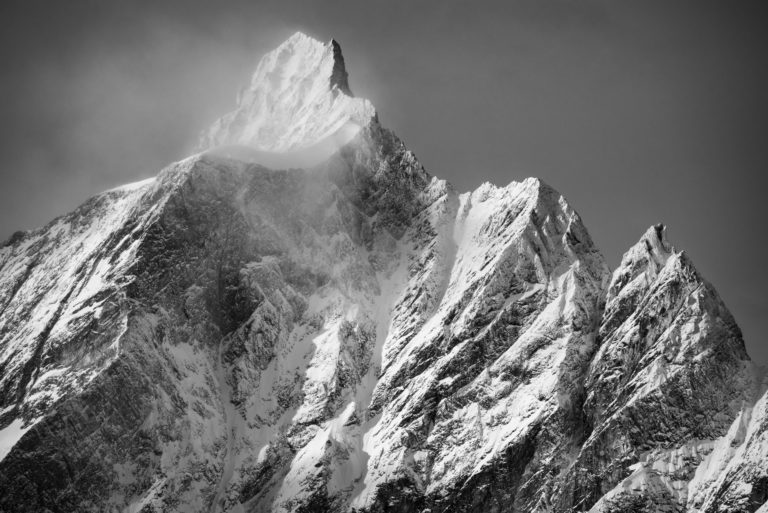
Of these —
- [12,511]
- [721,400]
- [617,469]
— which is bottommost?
[12,511]

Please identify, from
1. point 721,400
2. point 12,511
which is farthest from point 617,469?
point 12,511

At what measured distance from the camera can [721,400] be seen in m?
198

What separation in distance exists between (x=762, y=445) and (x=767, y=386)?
590 inches

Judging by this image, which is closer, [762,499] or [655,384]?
[762,499]

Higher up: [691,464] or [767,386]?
[767,386]

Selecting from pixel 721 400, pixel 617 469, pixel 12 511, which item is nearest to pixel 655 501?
pixel 617 469

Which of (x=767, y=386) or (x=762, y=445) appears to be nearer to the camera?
(x=762, y=445)

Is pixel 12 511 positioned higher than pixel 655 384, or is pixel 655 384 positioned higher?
pixel 655 384

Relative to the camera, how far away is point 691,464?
191125 mm

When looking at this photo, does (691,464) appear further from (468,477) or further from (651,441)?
(468,477)

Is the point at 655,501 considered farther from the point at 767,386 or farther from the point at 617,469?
the point at 767,386

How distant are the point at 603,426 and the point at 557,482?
10880 millimetres

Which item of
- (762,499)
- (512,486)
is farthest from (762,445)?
(512,486)

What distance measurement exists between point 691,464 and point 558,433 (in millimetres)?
19897
